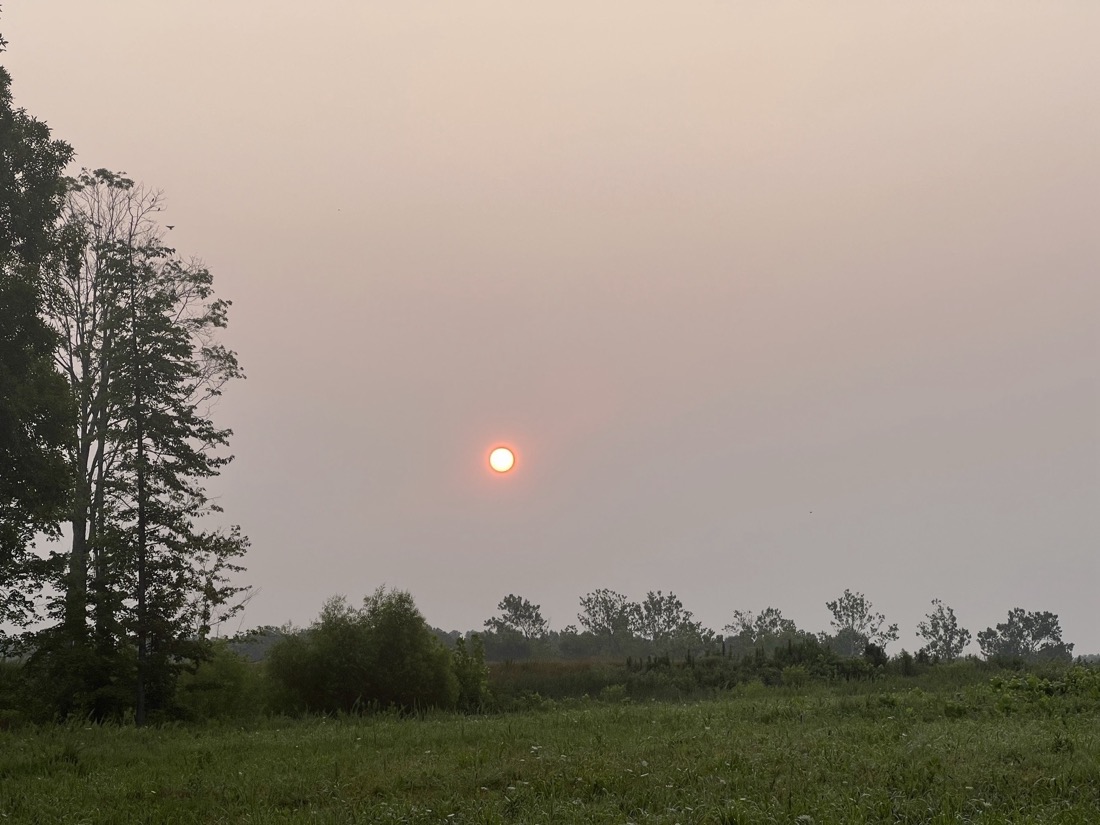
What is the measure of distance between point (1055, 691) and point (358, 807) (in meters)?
21.2

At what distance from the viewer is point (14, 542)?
25656 millimetres

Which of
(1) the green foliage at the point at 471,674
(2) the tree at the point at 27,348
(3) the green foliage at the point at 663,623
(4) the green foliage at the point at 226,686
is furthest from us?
(3) the green foliage at the point at 663,623

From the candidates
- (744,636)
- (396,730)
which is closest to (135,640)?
(396,730)

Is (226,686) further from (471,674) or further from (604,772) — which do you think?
(604,772)

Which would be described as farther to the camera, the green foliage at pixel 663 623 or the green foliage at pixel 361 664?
the green foliage at pixel 663 623

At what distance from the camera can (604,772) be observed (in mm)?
14375

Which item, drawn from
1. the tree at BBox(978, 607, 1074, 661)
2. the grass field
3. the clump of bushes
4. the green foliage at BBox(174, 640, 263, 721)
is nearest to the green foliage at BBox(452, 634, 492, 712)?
the clump of bushes

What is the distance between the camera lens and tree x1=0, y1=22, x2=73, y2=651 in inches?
953

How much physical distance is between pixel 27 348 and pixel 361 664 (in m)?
17.5

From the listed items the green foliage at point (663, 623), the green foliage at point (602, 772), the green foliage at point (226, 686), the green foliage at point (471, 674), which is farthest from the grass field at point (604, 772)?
the green foliage at point (663, 623)

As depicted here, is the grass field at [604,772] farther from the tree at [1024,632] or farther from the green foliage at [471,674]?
the tree at [1024,632]

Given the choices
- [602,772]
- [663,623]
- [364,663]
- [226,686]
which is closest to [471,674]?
[364,663]

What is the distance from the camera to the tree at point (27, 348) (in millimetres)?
24203

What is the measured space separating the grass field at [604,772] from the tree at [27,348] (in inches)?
261
